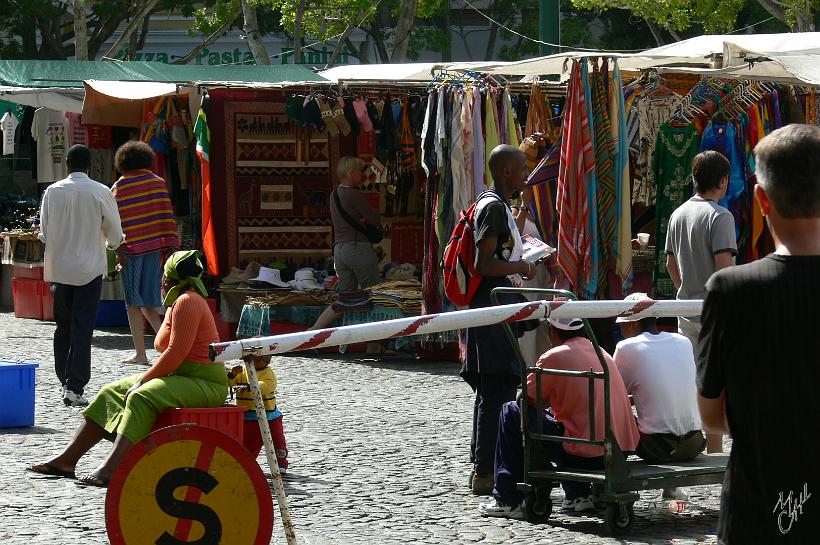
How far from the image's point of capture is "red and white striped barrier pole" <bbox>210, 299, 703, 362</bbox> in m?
4.89

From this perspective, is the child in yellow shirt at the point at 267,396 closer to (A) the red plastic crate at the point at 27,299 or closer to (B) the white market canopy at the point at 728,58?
(B) the white market canopy at the point at 728,58

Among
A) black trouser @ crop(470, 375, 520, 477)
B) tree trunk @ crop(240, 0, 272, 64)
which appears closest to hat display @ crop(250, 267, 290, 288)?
black trouser @ crop(470, 375, 520, 477)

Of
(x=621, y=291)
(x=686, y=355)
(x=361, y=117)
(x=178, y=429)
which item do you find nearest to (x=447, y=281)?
(x=686, y=355)

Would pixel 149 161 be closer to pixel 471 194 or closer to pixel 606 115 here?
pixel 471 194

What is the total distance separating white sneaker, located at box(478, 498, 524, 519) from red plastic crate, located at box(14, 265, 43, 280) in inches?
413

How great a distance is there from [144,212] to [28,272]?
16.7 feet

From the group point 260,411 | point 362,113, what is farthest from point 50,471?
point 362,113

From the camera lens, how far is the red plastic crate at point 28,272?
1645 centimetres

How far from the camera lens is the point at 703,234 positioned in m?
7.72

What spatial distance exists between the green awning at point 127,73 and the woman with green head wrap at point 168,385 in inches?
558

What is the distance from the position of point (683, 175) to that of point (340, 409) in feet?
9.80

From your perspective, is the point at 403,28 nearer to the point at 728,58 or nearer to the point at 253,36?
the point at 253,36

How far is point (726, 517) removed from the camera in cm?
328

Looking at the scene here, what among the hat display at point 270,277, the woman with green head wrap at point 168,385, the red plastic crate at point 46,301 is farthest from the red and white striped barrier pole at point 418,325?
the red plastic crate at point 46,301
